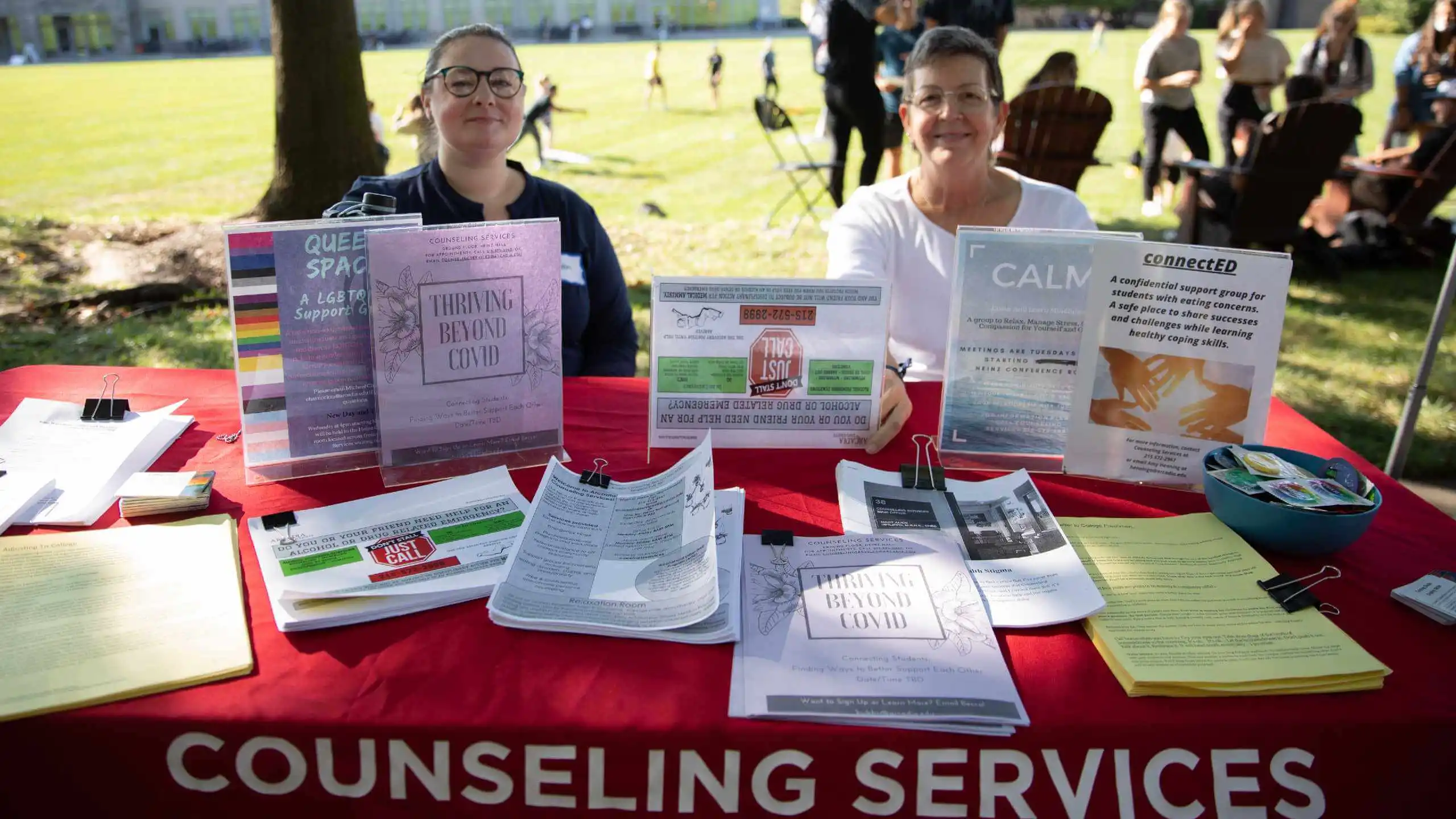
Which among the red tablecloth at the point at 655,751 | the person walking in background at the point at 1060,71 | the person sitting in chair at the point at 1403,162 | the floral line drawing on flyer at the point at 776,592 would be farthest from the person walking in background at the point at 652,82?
the red tablecloth at the point at 655,751

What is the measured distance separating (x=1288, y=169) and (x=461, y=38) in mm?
4737

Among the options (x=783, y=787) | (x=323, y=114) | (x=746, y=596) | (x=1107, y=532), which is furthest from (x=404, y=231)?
(x=323, y=114)

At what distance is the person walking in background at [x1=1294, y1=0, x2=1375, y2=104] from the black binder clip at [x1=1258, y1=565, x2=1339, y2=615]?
7054 mm

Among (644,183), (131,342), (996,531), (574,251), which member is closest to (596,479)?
(996,531)

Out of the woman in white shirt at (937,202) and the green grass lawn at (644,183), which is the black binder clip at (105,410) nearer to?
the woman in white shirt at (937,202)

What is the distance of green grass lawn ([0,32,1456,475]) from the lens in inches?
169

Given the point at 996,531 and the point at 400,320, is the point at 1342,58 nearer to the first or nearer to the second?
the point at 996,531

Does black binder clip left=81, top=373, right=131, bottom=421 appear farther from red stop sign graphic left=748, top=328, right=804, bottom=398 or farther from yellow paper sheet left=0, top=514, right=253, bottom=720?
red stop sign graphic left=748, top=328, right=804, bottom=398

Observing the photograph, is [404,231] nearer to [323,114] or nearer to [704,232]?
[323,114]

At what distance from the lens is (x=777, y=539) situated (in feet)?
4.10

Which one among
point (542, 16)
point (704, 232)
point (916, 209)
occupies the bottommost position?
point (704, 232)

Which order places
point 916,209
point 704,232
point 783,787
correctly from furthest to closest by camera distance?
point 704,232
point 916,209
point 783,787

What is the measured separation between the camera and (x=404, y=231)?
1.36m

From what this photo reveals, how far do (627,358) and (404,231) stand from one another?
1030mm
